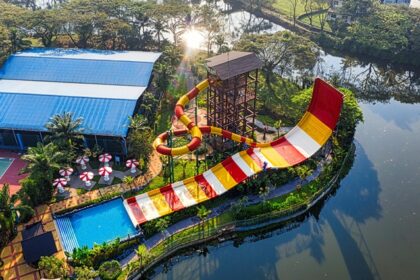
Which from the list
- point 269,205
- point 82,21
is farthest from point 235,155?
point 82,21

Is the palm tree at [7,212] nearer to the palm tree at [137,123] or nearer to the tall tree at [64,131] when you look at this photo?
the tall tree at [64,131]

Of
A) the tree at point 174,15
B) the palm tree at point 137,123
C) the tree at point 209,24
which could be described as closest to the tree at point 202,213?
the palm tree at point 137,123

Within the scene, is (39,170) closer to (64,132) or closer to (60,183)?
(60,183)

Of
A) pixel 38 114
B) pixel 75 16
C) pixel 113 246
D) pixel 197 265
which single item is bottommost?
pixel 197 265

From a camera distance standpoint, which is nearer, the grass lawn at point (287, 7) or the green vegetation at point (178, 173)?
the green vegetation at point (178, 173)

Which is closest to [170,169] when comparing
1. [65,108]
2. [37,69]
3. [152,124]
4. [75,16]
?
[152,124]

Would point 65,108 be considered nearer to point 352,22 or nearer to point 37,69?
point 37,69
